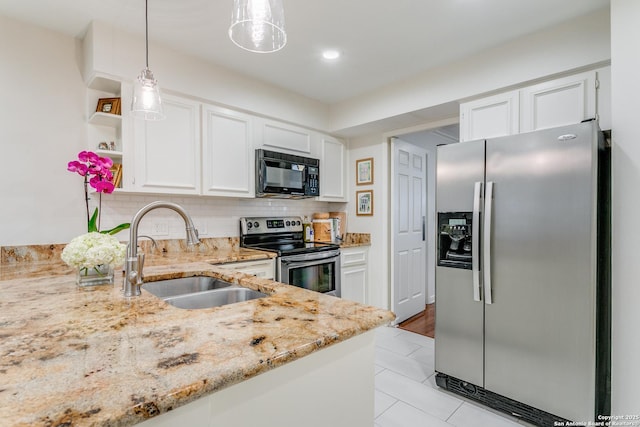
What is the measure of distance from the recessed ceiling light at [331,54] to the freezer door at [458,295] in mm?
1152

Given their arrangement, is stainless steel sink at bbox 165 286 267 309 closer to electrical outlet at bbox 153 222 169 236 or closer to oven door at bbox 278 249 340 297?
oven door at bbox 278 249 340 297

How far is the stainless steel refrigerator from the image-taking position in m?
1.76

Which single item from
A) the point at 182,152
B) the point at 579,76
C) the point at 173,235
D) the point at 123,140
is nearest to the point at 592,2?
the point at 579,76

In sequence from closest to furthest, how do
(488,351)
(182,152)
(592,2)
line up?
(592,2) → (488,351) → (182,152)

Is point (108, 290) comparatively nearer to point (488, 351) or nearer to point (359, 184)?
point (488, 351)

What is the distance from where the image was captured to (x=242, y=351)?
72cm

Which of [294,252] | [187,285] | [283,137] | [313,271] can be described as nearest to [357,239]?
[313,271]

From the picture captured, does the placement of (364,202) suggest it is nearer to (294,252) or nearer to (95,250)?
(294,252)

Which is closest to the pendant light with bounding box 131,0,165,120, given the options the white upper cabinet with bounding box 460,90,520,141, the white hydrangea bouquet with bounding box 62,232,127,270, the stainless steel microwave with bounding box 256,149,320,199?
the white hydrangea bouquet with bounding box 62,232,127,270

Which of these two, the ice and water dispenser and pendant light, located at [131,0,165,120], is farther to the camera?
the ice and water dispenser

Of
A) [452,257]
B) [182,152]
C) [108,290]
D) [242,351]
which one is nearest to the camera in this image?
[242,351]

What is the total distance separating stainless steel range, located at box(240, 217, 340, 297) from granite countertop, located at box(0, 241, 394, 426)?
5.34 ft

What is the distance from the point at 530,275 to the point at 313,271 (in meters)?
1.79

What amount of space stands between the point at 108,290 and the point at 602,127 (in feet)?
9.71
